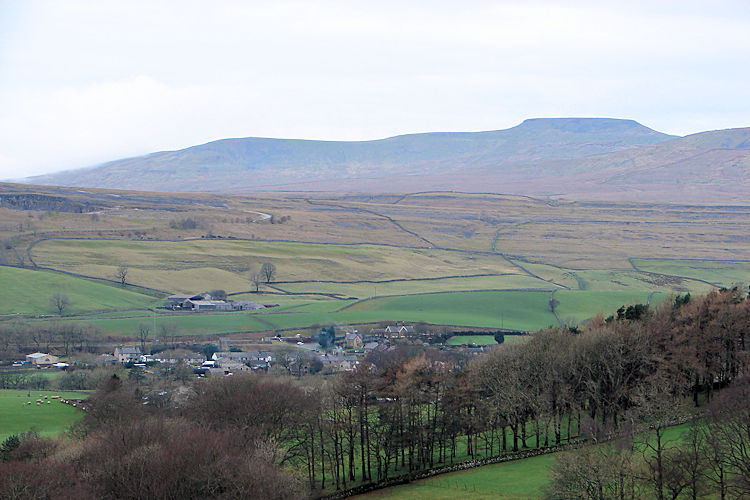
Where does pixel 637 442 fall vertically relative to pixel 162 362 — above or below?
above

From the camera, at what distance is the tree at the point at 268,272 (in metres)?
121

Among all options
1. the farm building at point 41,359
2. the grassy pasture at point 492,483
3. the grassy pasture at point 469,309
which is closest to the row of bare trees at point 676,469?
the grassy pasture at point 492,483

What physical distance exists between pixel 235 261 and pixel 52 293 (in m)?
35.6

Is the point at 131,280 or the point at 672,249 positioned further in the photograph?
the point at 672,249

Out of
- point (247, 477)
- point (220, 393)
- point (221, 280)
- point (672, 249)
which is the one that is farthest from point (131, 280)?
point (672, 249)

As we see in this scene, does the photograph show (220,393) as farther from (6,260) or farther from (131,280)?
(6,260)

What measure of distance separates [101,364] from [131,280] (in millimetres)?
45771

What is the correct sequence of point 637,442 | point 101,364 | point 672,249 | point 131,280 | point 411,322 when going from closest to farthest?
point 637,442, point 101,364, point 411,322, point 131,280, point 672,249

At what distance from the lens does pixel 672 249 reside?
525 feet

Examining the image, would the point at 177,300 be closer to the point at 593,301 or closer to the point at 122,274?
the point at 122,274

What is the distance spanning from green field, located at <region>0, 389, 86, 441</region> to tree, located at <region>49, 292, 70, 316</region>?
35.5 m

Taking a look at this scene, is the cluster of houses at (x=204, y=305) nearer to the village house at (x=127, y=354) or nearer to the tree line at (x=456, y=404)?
the village house at (x=127, y=354)

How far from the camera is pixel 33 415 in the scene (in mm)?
52469

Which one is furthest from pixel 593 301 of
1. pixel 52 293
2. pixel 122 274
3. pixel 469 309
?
pixel 52 293
